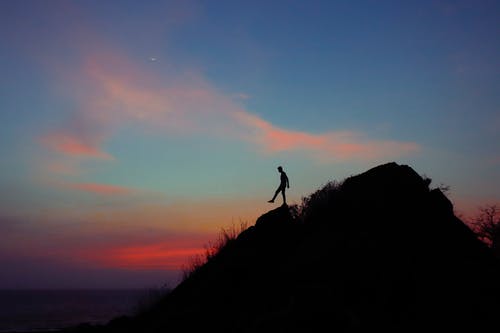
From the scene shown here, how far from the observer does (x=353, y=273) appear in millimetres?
12852

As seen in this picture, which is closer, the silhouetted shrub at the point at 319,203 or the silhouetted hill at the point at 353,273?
the silhouetted hill at the point at 353,273

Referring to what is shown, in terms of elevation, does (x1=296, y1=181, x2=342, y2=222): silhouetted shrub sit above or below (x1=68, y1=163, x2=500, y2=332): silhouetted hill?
above

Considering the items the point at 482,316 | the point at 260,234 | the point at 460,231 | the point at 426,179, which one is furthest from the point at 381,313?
the point at 426,179

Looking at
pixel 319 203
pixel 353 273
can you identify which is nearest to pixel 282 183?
pixel 319 203

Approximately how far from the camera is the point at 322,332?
10906 millimetres

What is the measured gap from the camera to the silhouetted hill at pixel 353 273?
11500 mm

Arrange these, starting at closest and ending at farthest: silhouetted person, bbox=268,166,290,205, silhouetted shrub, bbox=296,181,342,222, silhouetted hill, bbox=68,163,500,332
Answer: silhouetted hill, bbox=68,163,500,332 → silhouetted shrub, bbox=296,181,342,222 → silhouetted person, bbox=268,166,290,205

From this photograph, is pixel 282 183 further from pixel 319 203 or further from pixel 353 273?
pixel 353 273

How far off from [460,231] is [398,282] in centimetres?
392

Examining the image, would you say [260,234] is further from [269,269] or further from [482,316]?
[482,316]

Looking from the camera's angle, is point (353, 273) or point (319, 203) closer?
point (353, 273)

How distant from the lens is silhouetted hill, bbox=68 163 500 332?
453 inches

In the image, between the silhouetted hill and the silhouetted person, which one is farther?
the silhouetted person

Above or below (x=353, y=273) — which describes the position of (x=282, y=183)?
above
